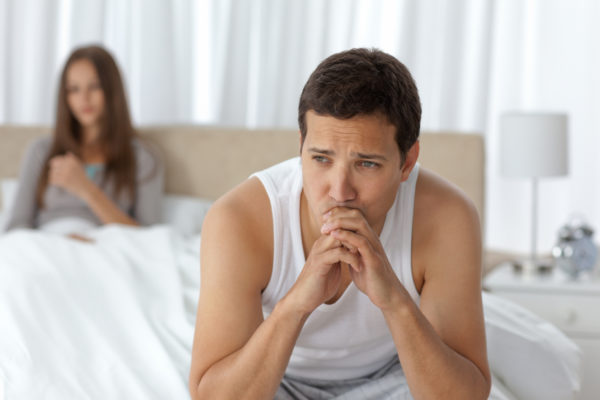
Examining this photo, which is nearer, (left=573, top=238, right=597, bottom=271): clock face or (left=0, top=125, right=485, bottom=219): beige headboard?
(left=573, top=238, right=597, bottom=271): clock face

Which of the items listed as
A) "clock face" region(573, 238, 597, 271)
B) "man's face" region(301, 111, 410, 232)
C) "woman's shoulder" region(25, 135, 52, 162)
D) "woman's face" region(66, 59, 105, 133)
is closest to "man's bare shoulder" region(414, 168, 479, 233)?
"man's face" region(301, 111, 410, 232)

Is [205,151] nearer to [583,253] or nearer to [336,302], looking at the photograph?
[583,253]

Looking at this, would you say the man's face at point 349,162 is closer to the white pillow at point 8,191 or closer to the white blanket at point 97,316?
the white blanket at point 97,316

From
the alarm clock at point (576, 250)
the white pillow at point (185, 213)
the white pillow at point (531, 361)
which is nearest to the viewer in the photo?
the white pillow at point (531, 361)

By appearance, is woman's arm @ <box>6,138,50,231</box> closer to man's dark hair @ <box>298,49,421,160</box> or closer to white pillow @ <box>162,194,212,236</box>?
white pillow @ <box>162,194,212,236</box>

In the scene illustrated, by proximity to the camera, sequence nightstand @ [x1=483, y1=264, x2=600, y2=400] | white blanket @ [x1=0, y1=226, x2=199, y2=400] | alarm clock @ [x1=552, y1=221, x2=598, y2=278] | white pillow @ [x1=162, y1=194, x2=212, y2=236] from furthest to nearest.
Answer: white pillow @ [x1=162, y1=194, x2=212, y2=236] → alarm clock @ [x1=552, y1=221, x2=598, y2=278] → nightstand @ [x1=483, y1=264, x2=600, y2=400] → white blanket @ [x1=0, y1=226, x2=199, y2=400]

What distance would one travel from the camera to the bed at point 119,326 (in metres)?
1.53

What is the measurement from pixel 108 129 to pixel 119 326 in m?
1.40

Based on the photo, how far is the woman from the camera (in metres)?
2.94

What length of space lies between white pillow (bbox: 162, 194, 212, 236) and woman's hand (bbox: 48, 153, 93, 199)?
0.32 metres

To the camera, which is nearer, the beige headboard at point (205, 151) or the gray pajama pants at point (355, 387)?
the gray pajama pants at point (355, 387)

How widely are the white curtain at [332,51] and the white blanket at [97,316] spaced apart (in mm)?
1376

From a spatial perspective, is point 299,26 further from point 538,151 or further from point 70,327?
point 70,327

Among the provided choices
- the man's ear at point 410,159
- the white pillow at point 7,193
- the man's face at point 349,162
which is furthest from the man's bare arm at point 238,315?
the white pillow at point 7,193
